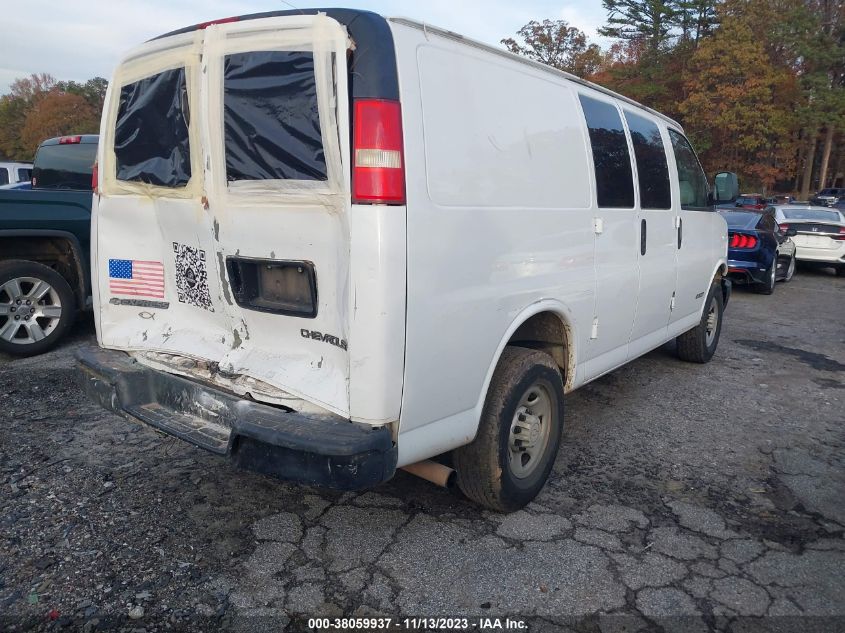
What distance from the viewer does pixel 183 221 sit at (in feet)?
10.0

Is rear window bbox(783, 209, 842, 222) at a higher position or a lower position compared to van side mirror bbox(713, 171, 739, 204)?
lower

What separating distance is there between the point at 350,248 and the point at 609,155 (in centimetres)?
220

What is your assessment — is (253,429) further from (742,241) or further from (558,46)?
(558,46)

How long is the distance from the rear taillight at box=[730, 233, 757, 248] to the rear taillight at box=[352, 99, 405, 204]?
10.1 metres

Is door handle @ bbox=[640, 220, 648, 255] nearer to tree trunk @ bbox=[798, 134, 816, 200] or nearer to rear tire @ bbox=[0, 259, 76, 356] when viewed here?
rear tire @ bbox=[0, 259, 76, 356]

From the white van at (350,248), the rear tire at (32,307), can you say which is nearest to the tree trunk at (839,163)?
the white van at (350,248)

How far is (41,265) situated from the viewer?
5609 millimetres

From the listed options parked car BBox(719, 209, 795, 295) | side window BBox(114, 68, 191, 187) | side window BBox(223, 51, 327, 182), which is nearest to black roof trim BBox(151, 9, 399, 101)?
side window BBox(223, 51, 327, 182)

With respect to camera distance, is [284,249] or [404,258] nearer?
[404,258]

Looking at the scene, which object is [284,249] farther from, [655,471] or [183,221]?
[655,471]

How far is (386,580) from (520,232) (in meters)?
1.65

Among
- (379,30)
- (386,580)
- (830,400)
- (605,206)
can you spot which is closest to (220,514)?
(386,580)

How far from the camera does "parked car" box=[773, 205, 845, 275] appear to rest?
520 inches

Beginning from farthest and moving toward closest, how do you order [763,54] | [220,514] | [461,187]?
[763,54] < [220,514] < [461,187]
